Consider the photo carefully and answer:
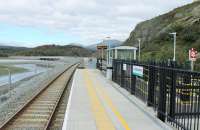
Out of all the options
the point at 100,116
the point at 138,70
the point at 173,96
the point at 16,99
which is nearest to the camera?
the point at 173,96

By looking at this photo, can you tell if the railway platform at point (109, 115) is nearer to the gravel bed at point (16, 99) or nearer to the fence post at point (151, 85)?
the fence post at point (151, 85)

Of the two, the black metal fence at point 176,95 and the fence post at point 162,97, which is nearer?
the black metal fence at point 176,95

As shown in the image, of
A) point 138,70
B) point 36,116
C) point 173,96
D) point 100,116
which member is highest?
point 138,70

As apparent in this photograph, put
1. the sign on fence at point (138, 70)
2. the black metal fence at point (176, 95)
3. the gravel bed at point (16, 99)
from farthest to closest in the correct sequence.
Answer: the gravel bed at point (16, 99), the sign on fence at point (138, 70), the black metal fence at point (176, 95)

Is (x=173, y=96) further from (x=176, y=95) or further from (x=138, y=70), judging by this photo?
(x=138, y=70)

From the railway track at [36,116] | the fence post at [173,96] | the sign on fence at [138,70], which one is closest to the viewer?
the fence post at [173,96]

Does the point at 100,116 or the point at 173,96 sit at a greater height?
the point at 173,96

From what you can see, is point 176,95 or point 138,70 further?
point 138,70

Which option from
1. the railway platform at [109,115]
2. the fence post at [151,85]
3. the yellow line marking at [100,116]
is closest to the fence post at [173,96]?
the railway platform at [109,115]

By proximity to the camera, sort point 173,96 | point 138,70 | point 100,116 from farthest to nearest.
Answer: point 138,70, point 100,116, point 173,96

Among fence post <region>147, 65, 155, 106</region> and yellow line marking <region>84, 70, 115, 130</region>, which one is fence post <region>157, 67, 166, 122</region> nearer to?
yellow line marking <region>84, 70, 115, 130</region>

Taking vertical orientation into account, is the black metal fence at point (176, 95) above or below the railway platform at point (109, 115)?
above

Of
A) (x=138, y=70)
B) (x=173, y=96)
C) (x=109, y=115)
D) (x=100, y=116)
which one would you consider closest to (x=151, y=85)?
(x=109, y=115)

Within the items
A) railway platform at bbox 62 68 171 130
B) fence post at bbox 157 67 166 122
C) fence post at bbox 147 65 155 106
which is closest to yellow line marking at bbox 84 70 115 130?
railway platform at bbox 62 68 171 130
